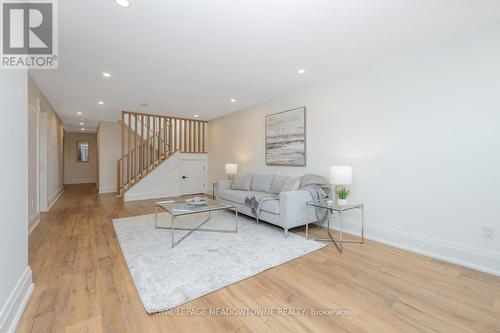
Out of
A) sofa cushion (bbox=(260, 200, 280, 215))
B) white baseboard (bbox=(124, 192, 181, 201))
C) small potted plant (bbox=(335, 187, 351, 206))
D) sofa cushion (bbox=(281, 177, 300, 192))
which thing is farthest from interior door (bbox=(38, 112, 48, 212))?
small potted plant (bbox=(335, 187, 351, 206))

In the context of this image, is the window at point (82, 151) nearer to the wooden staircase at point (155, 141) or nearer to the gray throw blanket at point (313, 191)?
the wooden staircase at point (155, 141)

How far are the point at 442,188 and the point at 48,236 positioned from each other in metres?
5.34

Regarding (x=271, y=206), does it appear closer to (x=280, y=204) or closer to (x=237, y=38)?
(x=280, y=204)

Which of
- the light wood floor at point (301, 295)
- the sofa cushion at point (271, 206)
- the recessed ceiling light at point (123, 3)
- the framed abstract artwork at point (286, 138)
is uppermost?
the recessed ceiling light at point (123, 3)

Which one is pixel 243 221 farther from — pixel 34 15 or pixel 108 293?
pixel 34 15

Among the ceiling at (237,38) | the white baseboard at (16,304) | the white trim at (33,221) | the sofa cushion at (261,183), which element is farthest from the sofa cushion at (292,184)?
the white trim at (33,221)

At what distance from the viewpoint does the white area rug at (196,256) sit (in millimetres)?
1927

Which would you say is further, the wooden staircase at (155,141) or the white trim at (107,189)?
the white trim at (107,189)

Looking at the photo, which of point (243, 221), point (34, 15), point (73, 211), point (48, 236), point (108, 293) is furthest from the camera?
point (73, 211)

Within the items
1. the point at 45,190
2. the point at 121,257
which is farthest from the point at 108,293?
the point at 45,190

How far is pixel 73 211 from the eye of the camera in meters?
4.82

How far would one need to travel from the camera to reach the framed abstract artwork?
4.27 meters

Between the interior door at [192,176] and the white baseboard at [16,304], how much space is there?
5432 mm

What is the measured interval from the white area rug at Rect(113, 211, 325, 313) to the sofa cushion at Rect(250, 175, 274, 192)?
37.8 inches
